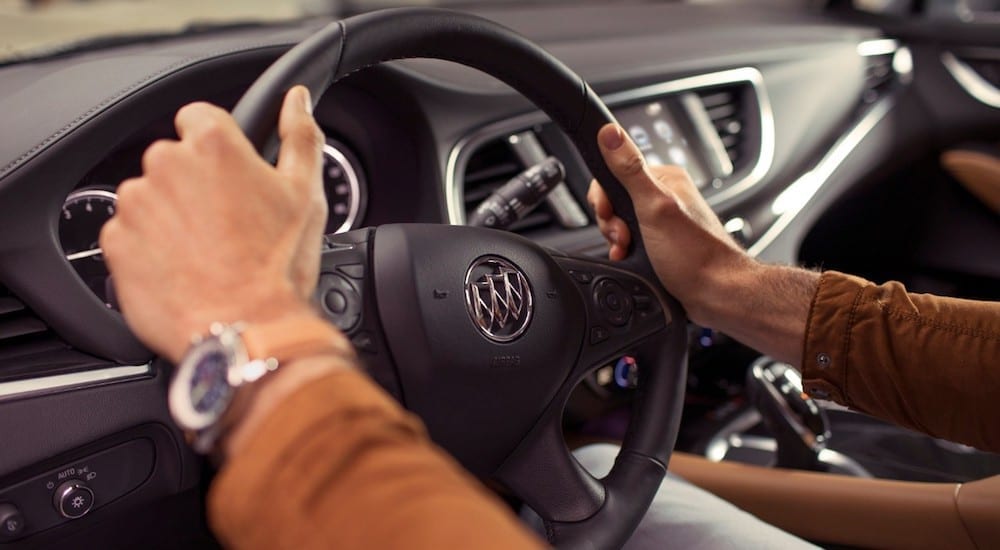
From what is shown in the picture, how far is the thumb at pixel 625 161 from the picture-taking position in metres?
1.15

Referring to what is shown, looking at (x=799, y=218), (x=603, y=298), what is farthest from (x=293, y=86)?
(x=799, y=218)

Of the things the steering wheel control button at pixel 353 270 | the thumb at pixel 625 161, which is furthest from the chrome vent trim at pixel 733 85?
the steering wheel control button at pixel 353 270

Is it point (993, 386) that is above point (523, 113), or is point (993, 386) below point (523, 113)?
Result: below

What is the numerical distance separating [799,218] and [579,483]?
112cm

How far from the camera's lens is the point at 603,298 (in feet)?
3.79

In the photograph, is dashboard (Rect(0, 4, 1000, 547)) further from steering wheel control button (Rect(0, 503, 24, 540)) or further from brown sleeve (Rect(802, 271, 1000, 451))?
brown sleeve (Rect(802, 271, 1000, 451))

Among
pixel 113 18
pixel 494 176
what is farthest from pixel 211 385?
pixel 113 18

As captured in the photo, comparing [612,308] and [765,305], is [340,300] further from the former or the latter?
[765,305]

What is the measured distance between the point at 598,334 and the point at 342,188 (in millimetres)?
463

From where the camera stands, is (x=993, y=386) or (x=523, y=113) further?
(x=523, y=113)

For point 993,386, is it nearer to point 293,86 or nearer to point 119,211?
point 293,86

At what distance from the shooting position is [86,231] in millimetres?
1155

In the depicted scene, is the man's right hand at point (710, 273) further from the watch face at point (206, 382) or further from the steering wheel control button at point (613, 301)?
the watch face at point (206, 382)

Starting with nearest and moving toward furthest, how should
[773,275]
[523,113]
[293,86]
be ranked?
[293,86], [773,275], [523,113]
